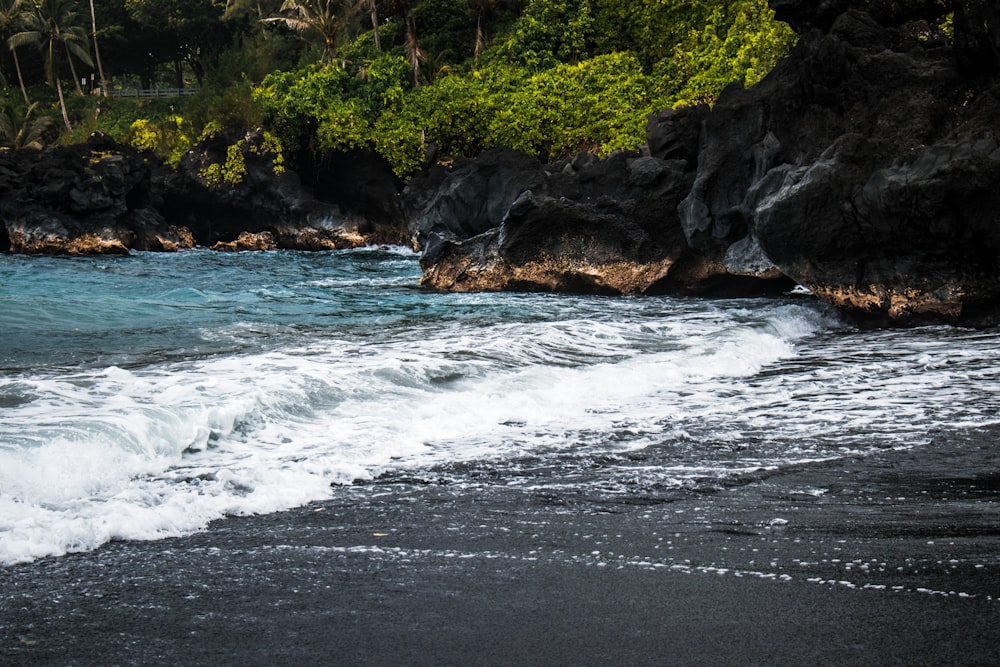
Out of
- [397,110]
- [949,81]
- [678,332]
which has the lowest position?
[678,332]

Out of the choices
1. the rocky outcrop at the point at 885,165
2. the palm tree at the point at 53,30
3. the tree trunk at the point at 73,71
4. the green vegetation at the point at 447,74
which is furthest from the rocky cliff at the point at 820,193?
the tree trunk at the point at 73,71

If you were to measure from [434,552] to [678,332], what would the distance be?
7.40 metres

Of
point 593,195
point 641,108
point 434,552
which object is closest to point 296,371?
point 434,552

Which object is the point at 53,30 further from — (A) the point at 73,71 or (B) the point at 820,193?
(B) the point at 820,193

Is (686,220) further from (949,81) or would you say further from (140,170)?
(140,170)

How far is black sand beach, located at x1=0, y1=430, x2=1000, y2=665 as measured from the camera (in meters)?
2.75

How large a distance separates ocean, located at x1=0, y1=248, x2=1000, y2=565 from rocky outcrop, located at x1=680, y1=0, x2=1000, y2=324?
24.6 inches

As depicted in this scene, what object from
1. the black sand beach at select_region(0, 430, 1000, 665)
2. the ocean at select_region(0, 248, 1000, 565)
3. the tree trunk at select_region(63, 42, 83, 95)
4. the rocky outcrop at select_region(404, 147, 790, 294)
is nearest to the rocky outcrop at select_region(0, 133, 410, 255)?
the tree trunk at select_region(63, 42, 83, 95)

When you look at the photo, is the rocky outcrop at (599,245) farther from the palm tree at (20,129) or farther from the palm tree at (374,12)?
the palm tree at (20,129)

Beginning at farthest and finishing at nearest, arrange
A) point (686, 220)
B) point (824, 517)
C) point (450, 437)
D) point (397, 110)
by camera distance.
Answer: point (397, 110), point (686, 220), point (450, 437), point (824, 517)

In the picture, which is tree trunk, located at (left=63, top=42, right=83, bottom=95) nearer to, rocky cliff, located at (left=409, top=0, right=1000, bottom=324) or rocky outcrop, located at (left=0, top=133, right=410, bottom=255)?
rocky outcrop, located at (left=0, top=133, right=410, bottom=255)

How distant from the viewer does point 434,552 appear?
3.64 meters

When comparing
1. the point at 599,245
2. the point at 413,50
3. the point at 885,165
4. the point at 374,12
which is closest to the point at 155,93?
the point at 374,12

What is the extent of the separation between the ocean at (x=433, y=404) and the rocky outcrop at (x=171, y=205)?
19.7 metres
